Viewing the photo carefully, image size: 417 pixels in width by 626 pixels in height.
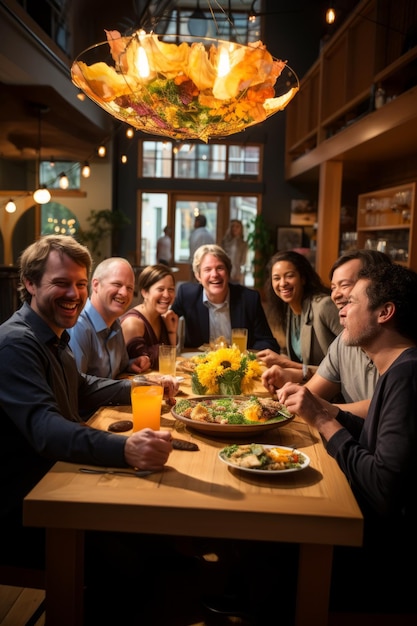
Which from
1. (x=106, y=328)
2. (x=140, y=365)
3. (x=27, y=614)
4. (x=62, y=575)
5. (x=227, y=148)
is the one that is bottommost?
(x=27, y=614)

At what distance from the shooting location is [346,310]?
1.75 m

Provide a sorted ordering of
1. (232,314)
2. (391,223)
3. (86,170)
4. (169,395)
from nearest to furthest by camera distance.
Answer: (169,395), (232,314), (391,223), (86,170)

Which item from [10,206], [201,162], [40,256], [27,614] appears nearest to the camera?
[40,256]

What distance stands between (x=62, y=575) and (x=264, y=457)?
0.57 meters

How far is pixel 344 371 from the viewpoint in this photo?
2.48 meters

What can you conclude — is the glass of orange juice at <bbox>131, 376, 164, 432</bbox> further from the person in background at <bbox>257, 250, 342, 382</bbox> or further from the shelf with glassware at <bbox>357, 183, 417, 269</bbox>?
the shelf with glassware at <bbox>357, 183, 417, 269</bbox>

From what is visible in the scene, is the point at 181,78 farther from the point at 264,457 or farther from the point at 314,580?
the point at 314,580

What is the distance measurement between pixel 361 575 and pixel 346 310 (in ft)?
2.49

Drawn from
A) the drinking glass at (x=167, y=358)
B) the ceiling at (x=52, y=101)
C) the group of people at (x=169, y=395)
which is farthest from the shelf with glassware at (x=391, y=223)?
the drinking glass at (x=167, y=358)

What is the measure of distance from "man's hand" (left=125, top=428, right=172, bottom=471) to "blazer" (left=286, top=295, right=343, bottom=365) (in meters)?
2.09

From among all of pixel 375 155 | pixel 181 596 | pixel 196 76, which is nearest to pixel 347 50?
pixel 375 155

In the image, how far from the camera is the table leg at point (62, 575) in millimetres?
1306

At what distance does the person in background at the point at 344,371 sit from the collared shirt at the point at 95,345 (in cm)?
78

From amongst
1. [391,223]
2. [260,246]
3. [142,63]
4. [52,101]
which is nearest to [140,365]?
[142,63]
